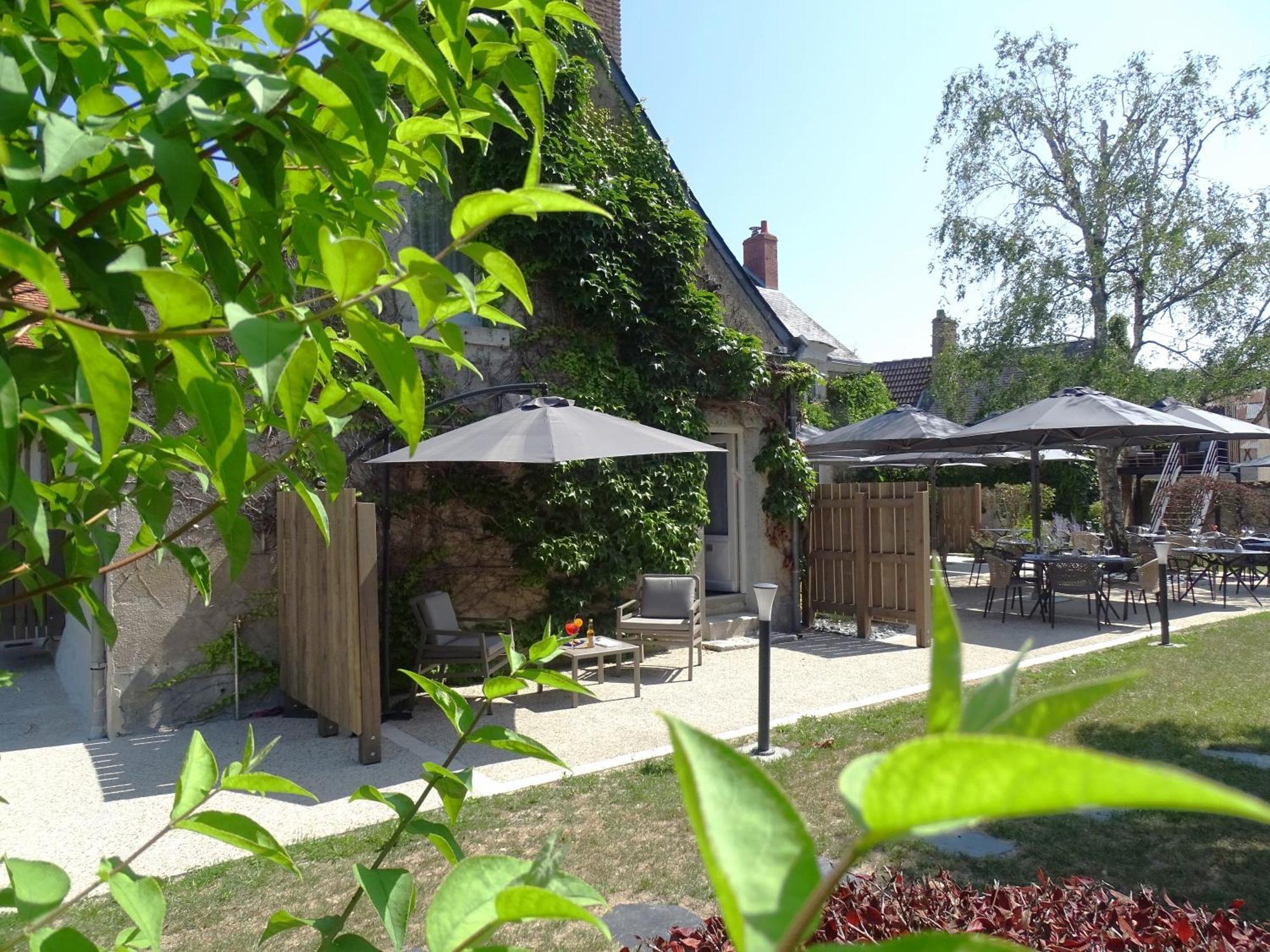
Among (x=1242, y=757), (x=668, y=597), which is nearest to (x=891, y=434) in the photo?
(x=668, y=597)

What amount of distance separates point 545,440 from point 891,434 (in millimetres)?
7160

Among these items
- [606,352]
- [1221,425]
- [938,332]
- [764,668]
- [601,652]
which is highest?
[938,332]

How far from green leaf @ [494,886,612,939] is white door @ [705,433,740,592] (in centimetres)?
982

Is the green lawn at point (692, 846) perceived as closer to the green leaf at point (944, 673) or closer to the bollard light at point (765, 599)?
the bollard light at point (765, 599)

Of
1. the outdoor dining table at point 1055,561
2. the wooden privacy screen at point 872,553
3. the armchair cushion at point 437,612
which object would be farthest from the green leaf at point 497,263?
the outdoor dining table at point 1055,561

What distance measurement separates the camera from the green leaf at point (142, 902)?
836mm

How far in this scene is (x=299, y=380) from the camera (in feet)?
2.43

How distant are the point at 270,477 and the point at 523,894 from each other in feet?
2.44

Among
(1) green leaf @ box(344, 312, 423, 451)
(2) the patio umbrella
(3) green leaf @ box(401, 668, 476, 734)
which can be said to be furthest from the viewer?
(2) the patio umbrella

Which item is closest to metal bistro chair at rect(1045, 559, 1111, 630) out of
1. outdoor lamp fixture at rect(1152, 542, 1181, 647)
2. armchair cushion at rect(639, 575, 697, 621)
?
outdoor lamp fixture at rect(1152, 542, 1181, 647)

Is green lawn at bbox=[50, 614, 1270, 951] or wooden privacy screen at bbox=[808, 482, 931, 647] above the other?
wooden privacy screen at bbox=[808, 482, 931, 647]

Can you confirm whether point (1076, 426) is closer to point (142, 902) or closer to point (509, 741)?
point (509, 741)

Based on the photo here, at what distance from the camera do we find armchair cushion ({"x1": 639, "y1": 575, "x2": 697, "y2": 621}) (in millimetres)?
8727

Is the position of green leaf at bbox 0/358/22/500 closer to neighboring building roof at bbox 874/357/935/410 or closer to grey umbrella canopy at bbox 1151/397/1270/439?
grey umbrella canopy at bbox 1151/397/1270/439
